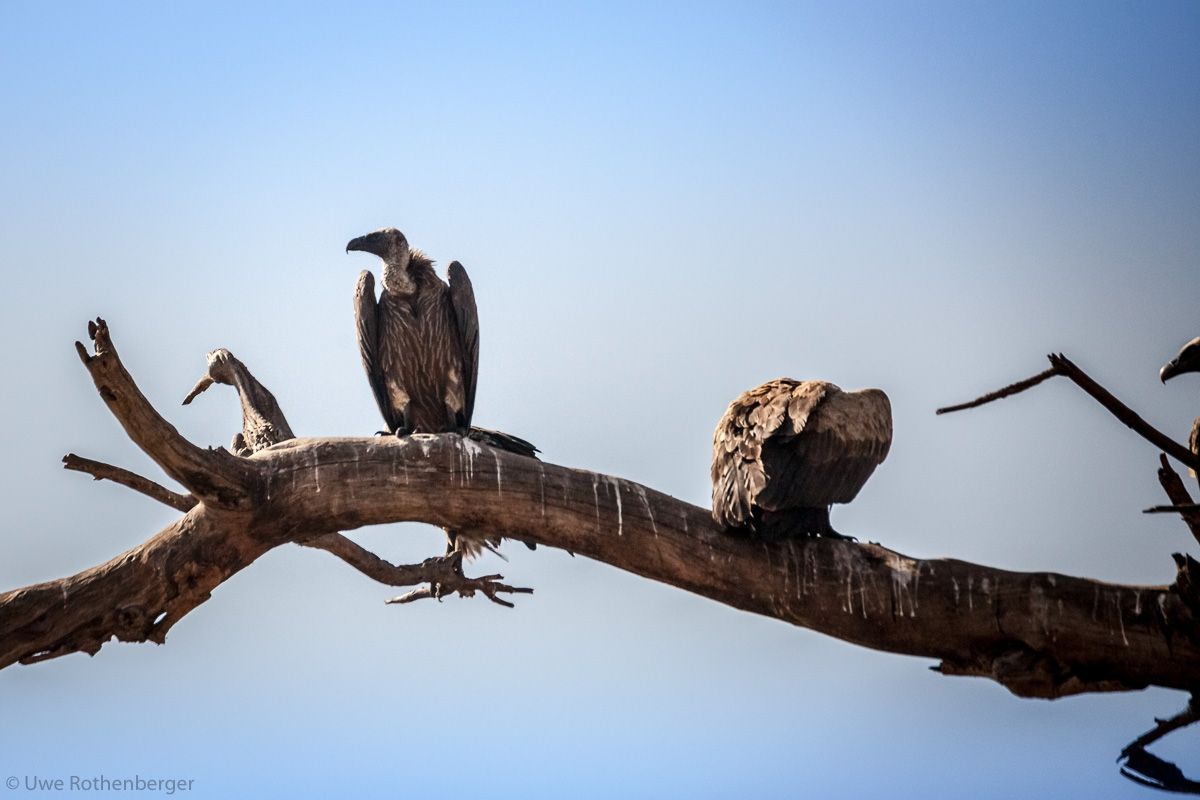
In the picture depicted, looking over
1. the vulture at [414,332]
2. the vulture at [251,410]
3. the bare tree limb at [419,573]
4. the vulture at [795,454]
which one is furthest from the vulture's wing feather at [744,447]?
the vulture at [251,410]

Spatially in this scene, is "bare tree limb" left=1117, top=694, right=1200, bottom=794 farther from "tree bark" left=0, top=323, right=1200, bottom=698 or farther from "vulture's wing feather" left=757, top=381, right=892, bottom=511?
"vulture's wing feather" left=757, top=381, right=892, bottom=511

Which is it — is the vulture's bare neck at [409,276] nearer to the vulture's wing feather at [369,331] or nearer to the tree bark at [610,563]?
the vulture's wing feather at [369,331]

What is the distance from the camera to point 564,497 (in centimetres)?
610

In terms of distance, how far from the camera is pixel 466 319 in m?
8.20

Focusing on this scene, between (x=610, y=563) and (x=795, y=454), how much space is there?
979 millimetres

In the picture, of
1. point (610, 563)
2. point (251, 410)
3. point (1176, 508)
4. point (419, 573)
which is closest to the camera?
point (1176, 508)

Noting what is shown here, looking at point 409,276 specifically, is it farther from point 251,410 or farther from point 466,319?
point 251,410

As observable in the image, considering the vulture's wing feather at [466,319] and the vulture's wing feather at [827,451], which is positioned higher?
the vulture's wing feather at [466,319]

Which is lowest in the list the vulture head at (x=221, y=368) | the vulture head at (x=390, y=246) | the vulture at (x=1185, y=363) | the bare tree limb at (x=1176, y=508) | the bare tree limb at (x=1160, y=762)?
the bare tree limb at (x=1160, y=762)

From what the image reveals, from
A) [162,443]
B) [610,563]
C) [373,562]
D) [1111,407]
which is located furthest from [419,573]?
[1111,407]

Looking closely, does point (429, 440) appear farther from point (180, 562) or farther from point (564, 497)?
point (180, 562)

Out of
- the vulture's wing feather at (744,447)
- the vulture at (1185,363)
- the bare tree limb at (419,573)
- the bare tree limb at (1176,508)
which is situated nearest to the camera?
the bare tree limb at (1176,508)

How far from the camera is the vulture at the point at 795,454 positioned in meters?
6.04

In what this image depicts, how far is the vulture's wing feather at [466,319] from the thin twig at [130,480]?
2.14 m
